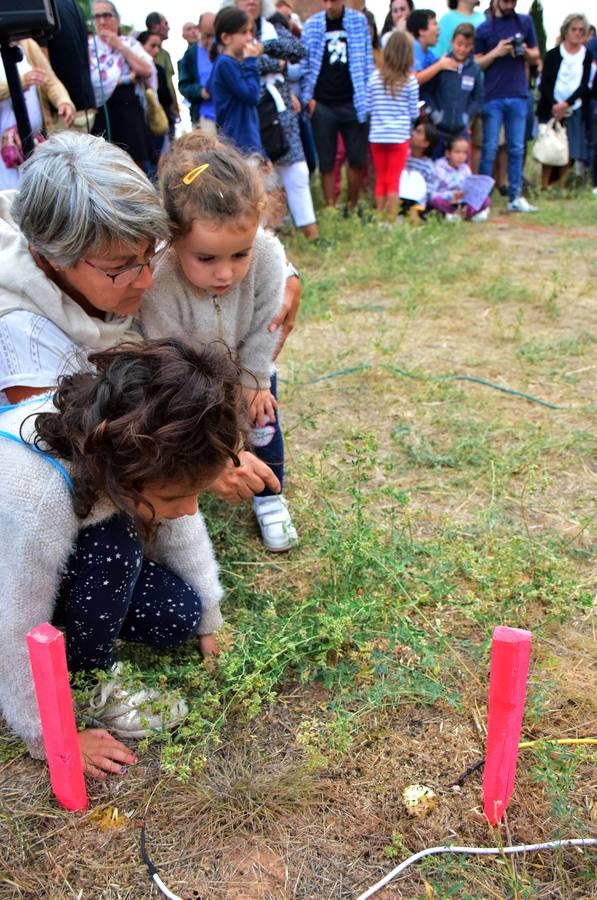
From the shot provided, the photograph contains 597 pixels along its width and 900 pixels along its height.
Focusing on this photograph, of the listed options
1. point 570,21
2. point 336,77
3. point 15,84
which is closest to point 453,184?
point 336,77

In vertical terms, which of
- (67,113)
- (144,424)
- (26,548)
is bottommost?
(26,548)

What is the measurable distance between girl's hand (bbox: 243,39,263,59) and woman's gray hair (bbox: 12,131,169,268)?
400cm

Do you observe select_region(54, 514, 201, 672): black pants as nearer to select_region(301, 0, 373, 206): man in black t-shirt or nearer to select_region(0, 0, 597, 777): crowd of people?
select_region(0, 0, 597, 777): crowd of people

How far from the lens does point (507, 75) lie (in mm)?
7473

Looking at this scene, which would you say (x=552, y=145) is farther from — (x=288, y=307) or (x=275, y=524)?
(x=275, y=524)

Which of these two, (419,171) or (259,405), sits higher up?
(259,405)

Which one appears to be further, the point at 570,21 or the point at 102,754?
the point at 570,21

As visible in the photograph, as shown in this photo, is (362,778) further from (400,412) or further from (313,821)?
(400,412)

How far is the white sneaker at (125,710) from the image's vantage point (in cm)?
177

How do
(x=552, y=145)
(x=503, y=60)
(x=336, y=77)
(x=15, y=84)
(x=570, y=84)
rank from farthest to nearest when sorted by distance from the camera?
1. (x=552, y=145)
2. (x=570, y=84)
3. (x=503, y=60)
4. (x=336, y=77)
5. (x=15, y=84)

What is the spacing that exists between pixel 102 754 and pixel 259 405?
43.6 inches

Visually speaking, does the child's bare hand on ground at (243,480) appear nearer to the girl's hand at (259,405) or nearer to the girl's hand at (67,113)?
the girl's hand at (259,405)

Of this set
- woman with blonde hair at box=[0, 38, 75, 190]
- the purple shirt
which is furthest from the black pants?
the purple shirt

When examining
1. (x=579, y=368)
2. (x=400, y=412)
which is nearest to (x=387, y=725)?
(x=400, y=412)
